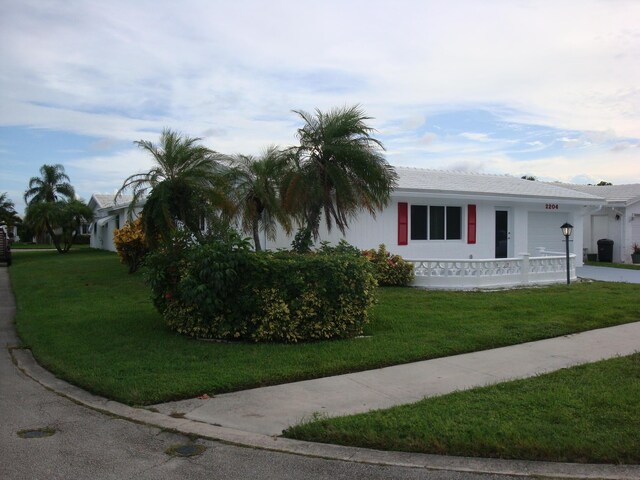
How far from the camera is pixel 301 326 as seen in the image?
29.3 feet

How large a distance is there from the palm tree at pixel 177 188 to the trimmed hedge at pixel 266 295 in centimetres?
131

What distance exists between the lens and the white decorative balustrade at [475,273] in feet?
49.3

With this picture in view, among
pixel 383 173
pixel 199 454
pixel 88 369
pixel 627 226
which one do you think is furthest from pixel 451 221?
pixel 199 454

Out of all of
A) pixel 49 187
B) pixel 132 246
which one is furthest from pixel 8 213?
pixel 132 246

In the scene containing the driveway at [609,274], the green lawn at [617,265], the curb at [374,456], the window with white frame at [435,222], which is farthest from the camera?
the green lawn at [617,265]

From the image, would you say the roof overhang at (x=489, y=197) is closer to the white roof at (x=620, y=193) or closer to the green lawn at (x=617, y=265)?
the green lawn at (x=617, y=265)

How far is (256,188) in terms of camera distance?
520 inches

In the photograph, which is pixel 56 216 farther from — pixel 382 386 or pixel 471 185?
pixel 382 386

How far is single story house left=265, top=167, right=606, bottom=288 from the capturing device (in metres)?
15.4

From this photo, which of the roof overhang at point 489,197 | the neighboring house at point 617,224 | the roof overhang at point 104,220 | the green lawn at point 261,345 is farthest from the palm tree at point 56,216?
the neighboring house at point 617,224

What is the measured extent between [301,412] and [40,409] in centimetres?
270

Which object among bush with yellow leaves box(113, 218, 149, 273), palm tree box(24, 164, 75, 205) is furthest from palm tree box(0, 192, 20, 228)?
bush with yellow leaves box(113, 218, 149, 273)

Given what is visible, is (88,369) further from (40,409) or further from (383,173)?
(383,173)

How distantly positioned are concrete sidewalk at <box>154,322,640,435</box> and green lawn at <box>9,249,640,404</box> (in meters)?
0.26
